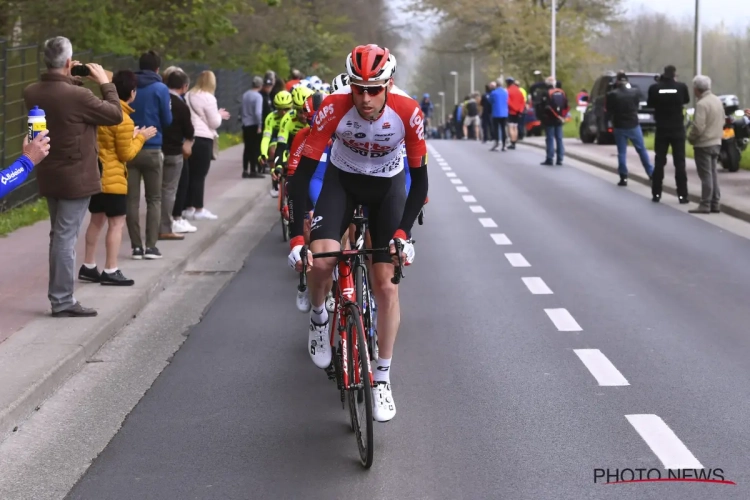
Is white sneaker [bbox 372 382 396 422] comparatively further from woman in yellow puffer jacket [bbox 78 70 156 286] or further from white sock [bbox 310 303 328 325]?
woman in yellow puffer jacket [bbox 78 70 156 286]

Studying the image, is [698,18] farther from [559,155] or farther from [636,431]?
[636,431]

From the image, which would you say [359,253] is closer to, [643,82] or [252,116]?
[252,116]

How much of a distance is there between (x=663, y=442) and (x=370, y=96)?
6.84 feet

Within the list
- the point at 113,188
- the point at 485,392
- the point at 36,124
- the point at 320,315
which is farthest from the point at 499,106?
the point at 320,315

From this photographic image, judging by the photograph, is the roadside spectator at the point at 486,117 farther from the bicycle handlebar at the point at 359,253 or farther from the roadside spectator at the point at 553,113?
the bicycle handlebar at the point at 359,253

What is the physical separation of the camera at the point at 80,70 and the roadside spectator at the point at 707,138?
948 centimetres

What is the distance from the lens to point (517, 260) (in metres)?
12.9

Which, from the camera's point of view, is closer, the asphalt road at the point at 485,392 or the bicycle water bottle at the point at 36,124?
the asphalt road at the point at 485,392

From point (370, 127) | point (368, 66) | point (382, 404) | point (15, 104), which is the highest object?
point (368, 66)

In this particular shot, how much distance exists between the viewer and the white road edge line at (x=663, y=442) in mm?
5695

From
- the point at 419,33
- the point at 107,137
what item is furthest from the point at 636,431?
the point at 419,33

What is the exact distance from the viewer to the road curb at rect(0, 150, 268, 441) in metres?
6.58

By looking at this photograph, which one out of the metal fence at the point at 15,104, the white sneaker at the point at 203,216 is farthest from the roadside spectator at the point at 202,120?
the metal fence at the point at 15,104

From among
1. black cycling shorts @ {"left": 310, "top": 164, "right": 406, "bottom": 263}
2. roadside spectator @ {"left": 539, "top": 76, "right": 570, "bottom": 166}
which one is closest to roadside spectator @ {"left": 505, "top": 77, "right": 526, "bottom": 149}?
roadside spectator @ {"left": 539, "top": 76, "right": 570, "bottom": 166}
